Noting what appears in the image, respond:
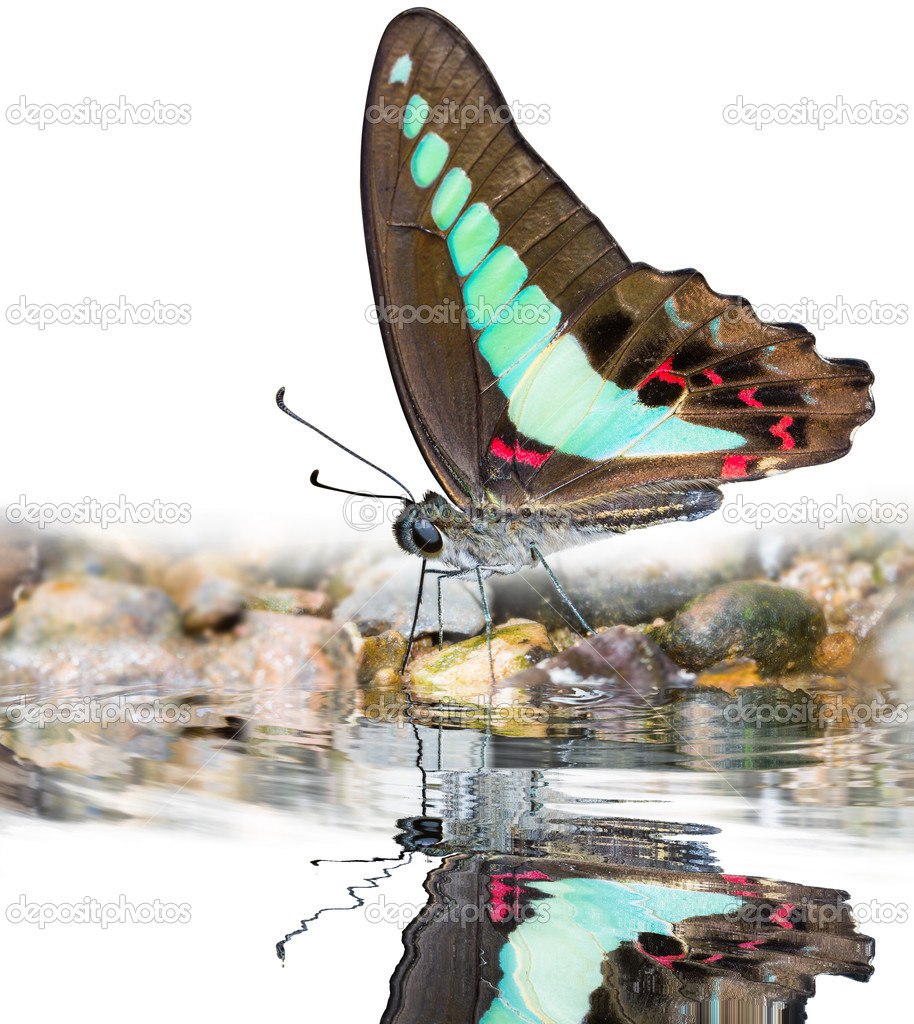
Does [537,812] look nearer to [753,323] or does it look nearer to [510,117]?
[753,323]

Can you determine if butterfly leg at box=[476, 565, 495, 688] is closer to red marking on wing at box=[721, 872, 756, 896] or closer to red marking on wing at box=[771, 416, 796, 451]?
red marking on wing at box=[771, 416, 796, 451]

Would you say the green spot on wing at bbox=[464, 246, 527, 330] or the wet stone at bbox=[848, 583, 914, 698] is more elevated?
the green spot on wing at bbox=[464, 246, 527, 330]

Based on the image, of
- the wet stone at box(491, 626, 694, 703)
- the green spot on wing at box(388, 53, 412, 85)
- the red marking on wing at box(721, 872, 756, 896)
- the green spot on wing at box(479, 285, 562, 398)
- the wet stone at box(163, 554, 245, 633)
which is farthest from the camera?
the wet stone at box(163, 554, 245, 633)

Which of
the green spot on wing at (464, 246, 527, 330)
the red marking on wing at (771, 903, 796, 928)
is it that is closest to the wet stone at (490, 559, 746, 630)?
the green spot on wing at (464, 246, 527, 330)

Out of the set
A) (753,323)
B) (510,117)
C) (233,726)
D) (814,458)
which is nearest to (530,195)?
(510,117)

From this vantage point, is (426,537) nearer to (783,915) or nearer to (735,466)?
(735,466)

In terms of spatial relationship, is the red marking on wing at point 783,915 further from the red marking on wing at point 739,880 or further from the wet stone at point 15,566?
the wet stone at point 15,566
